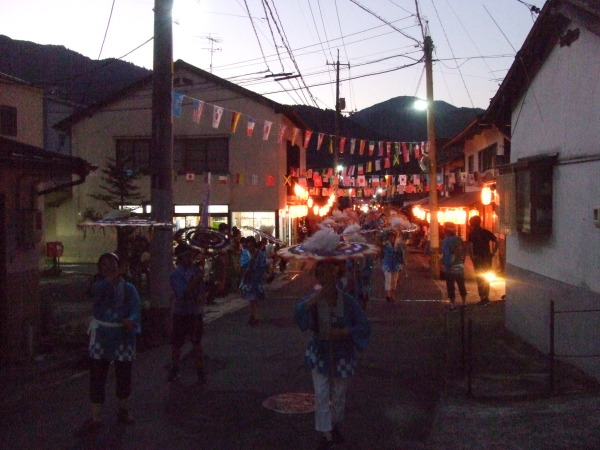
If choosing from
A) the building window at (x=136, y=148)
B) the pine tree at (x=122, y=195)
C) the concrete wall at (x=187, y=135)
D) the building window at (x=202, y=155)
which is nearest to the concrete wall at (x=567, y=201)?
the pine tree at (x=122, y=195)

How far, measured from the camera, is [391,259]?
15594 mm

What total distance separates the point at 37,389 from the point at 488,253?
10159mm

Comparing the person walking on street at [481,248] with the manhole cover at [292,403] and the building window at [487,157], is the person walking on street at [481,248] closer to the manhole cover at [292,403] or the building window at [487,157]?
the building window at [487,157]

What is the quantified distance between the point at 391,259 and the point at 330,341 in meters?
9.99

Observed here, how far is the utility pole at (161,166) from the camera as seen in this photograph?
37.2 ft

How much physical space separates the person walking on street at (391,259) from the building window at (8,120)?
13.6m

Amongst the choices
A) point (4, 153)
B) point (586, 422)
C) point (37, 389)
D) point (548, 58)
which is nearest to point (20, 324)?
point (37, 389)

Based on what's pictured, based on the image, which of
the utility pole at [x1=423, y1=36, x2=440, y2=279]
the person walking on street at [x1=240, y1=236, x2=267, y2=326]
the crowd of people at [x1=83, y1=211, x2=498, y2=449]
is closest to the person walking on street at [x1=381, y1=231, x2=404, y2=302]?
the person walking on street at [x1=240, y1=236, x2=267, y2=326]

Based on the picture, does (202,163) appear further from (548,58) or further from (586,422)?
(586,422)

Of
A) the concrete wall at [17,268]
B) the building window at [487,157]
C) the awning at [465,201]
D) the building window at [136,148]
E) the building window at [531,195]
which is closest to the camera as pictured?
the concrete wall at [17,268]

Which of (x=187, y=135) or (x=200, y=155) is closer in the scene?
(x=187, y=135)

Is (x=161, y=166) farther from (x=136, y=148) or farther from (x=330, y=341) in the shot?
(x=136, y=148)

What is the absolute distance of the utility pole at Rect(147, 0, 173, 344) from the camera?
11.3 metres

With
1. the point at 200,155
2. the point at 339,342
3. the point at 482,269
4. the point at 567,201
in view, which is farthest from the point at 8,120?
the point at 339,342
